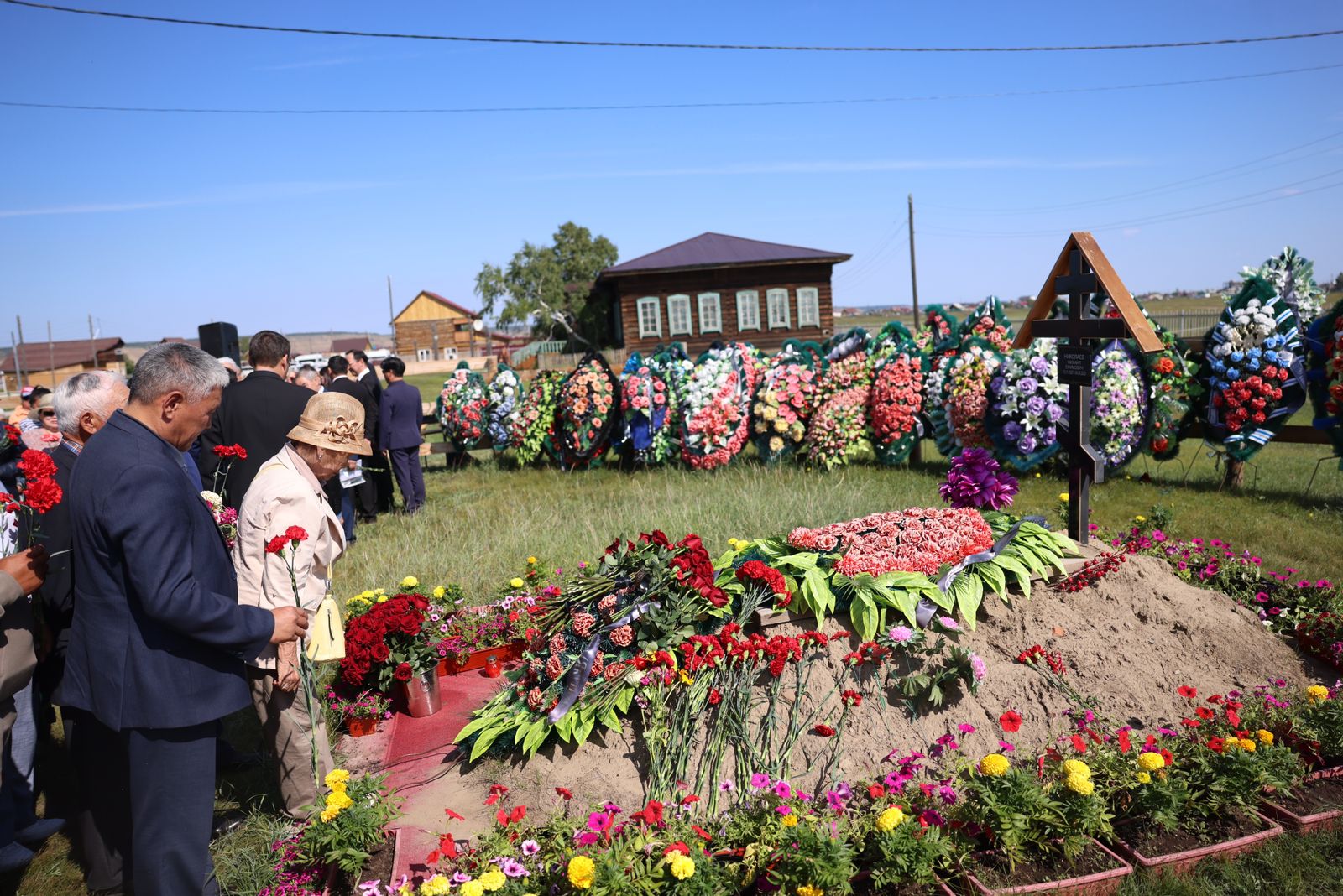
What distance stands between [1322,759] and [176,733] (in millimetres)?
4158

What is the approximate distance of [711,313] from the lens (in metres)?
31.7

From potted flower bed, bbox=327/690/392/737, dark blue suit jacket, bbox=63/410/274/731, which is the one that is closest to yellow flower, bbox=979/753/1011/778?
dark blue suit jacket, bbox=63/410/274/731

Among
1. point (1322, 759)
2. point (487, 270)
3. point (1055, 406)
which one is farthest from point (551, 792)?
point (487, 270)

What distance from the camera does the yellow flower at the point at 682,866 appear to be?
243 centimetres

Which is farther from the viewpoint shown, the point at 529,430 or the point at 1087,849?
the point at 529,430

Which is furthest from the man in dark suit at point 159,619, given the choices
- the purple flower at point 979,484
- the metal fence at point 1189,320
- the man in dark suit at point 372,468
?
the metal fence at point 1189,320

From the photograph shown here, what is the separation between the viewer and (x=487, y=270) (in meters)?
46.6

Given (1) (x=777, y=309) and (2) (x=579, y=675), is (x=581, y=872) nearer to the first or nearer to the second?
(2) (x=579, y=675)

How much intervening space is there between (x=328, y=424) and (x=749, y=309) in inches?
1145

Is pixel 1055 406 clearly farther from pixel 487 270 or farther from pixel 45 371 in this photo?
pixel 45 371

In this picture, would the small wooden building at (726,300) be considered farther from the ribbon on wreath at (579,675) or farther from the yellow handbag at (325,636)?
the yellow handbag at (325,636)

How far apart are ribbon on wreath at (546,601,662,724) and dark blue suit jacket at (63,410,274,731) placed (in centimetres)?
131

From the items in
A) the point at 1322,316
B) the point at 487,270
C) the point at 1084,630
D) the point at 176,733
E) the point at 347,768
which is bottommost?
the point at 347,768

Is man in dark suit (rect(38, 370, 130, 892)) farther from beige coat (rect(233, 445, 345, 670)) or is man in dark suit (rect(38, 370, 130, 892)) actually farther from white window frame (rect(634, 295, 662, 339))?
white window frame (rect(634, 295, 662, 339))
